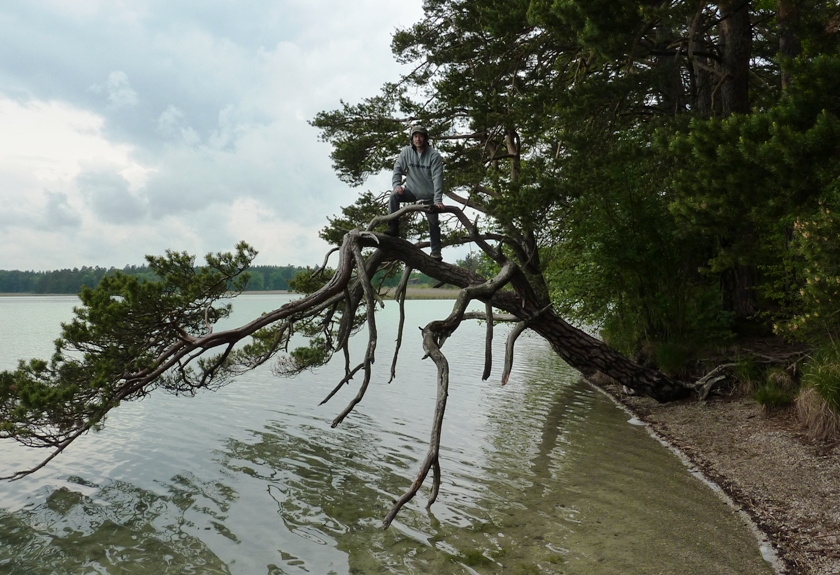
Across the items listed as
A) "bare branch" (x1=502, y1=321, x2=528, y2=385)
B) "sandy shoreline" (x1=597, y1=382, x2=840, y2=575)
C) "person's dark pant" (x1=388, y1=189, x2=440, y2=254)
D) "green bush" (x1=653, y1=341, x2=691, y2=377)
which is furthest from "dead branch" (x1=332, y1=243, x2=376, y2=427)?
"green bush" (x1=653, y1=341, x2=691, y2=377)

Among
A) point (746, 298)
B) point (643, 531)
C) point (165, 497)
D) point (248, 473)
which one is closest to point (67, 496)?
point (165, 497)

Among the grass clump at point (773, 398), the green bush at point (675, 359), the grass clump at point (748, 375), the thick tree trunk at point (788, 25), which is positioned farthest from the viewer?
the green bush at point (675, 359)

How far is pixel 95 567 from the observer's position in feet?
16.7

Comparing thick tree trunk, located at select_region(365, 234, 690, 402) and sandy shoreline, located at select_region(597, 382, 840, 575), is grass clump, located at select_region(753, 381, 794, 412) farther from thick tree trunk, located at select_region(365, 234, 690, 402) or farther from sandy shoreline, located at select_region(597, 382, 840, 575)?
thick tree trunk, located at select_region(365, 234, 690, 402)

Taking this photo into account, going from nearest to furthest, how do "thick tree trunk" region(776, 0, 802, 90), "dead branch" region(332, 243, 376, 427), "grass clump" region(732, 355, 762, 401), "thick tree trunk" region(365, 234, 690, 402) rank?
"dead branch" region(332, 243, 376, 427) < "thick tree trunk" region(365, 234, 690, 402) < "thick tree trunk" region(776, 0, 802, 90) < "grass clump" region(732, 355, 762, 401)

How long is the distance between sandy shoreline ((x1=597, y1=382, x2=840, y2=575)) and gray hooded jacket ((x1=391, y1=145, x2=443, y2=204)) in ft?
13.9

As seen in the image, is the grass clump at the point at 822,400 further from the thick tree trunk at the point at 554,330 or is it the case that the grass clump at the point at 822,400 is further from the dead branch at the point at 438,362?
the dead branch at the point at 438,362

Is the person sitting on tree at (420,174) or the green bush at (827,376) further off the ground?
the person sitting on tree at (420,174)


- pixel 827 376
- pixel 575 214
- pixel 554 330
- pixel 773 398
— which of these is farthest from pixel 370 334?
pixel 575 214

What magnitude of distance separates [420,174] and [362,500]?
352cm

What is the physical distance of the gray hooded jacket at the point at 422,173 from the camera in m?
6.58

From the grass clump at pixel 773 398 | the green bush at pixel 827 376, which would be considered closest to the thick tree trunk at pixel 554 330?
the grass clump at pixel 773 398

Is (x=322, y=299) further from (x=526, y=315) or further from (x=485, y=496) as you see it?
(x=526, y=315)

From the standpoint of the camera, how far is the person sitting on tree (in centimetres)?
658
